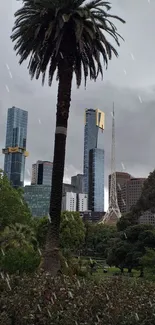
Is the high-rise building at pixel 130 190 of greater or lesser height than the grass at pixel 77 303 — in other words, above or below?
above

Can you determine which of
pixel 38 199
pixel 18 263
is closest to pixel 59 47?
pixel 18 263

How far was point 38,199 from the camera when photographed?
14288cm

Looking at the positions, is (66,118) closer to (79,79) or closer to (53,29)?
(79,79)

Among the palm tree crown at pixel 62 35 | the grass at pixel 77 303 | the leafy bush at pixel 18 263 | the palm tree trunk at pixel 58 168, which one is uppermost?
the palm tree crown at pixel 62 35

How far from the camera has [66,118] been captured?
63.5 ft

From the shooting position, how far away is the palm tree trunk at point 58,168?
58.9ft

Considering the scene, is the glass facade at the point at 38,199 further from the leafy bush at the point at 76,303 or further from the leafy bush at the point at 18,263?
the leafy bush at the point at 76,303

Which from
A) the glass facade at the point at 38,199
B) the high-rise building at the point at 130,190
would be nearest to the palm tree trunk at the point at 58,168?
the high-rise building at the point at 130,190

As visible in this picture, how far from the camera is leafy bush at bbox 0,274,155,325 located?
7241mm

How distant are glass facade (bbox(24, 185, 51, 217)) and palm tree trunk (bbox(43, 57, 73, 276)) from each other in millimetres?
117177

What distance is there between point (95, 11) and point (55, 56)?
2.92 metres

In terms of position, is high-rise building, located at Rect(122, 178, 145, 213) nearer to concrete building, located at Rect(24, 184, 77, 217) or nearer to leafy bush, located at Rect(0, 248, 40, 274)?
concrete building, located at Rect(24, 184, 77, 217)

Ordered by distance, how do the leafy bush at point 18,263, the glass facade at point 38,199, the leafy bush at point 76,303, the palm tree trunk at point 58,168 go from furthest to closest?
the glass facade at point 38,199 → the leafy bush at point 18,263 → the palm tree trunk at point 58,168 → the leafy bush at point 76,303

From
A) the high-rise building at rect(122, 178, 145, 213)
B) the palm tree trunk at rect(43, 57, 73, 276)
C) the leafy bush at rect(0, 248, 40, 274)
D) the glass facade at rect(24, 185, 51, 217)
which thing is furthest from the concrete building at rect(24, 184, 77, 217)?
the palm tree trunk at rect(43, 57, 73, 276)
